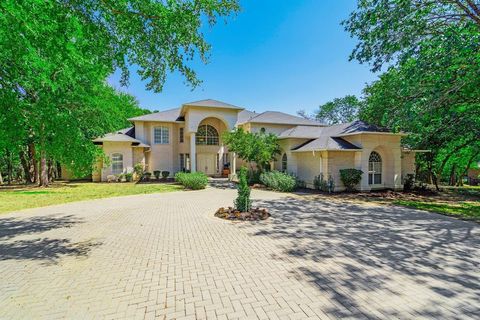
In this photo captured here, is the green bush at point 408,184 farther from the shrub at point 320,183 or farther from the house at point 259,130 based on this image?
the shrub at point 320,183

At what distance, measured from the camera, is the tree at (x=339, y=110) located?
52.4 m

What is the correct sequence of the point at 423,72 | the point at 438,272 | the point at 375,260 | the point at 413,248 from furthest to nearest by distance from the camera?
the point at 423,72, the point at 413,248, the point at 375,260, the point at 438,272

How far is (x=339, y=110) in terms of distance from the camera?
54.9m

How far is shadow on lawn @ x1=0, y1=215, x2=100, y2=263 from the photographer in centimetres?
589

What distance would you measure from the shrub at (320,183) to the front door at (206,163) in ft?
47.9

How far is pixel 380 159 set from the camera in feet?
61.6

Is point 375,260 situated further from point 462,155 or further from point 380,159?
point 462,155

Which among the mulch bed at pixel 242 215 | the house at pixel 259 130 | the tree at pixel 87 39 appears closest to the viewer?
the tree at pixel 87 39

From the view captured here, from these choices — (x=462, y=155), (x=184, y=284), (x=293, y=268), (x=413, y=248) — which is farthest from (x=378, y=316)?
(x=462, y=155)

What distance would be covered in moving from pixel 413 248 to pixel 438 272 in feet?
4.86

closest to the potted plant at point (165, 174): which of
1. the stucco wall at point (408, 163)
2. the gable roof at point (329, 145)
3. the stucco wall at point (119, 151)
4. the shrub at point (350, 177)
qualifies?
the stucco wall at point (119, 151)

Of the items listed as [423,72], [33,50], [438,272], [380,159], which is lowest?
[438,272]

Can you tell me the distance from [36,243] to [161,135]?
851 inches

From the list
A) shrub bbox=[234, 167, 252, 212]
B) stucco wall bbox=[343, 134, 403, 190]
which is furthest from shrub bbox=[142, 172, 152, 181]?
stucco wall bbox=[343, 134, 403, 190]
